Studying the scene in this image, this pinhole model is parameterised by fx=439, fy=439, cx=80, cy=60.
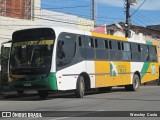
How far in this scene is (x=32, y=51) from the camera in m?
19.2

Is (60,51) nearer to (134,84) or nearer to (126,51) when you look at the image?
(126,51)

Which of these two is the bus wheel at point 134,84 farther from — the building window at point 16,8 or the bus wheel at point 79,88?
the building window at point 16,8

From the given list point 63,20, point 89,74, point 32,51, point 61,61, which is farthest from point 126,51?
point 63,20

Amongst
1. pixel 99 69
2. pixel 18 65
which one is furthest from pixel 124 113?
pixel 99 69

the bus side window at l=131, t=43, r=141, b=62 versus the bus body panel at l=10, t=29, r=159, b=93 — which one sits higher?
the bus side window at l=131, t=43, r=141, b=62

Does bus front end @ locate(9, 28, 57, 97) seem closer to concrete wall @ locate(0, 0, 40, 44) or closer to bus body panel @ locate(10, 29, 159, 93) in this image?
bus body panel @ locate(10, 29, 159, 93)

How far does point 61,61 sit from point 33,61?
3.99ft

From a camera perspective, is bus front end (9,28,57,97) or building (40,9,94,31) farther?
building (40,9,94,31)

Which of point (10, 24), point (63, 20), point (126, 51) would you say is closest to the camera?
point (126, 51)

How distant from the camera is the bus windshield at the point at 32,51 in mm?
18875

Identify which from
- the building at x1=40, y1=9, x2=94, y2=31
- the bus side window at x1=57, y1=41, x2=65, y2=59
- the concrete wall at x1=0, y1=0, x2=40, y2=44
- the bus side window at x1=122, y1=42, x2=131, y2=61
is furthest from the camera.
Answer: the building at x1=40, y1=9, x2=94, y2=31

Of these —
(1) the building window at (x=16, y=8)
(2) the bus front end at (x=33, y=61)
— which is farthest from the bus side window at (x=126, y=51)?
(1) the building window at (x=16, y=8)

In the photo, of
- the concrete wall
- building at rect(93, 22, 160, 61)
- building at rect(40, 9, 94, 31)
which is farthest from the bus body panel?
building at rect(93, 22, 160, 61)

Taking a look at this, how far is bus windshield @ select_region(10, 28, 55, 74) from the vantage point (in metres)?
18.9
